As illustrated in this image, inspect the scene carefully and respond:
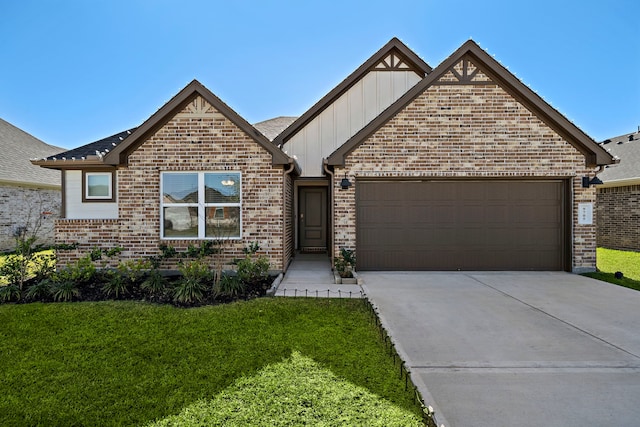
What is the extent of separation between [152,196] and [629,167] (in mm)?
18603

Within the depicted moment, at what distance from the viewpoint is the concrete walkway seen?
6430 millimetres

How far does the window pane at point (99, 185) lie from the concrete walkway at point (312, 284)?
5.27 meters

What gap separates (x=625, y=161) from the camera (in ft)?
50.2

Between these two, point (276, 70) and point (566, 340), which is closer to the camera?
point (566, 340)

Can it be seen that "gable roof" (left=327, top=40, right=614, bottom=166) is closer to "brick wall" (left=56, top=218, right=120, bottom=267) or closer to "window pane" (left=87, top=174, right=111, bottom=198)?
"brick wall" (left=56, top=218, right=120, bottom=267)

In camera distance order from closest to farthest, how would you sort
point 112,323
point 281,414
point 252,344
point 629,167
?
point 281,414 → point 252,344 → point 112,323 → point 629,167

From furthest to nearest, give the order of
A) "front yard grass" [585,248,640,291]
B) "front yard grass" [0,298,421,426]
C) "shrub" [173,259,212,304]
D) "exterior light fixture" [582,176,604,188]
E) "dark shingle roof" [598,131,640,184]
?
"dark shingle roof" [598,131,640,184]
"exterior light fixture" [582,176,604,188]
"front yard grass" [585,248,640,291]
"shrub" [173,259,212,304]
"front yard grass" [0,298,421,426]

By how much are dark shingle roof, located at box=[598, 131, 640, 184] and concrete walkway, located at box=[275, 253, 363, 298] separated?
38.6 ft

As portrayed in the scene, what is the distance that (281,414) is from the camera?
2.74 metres

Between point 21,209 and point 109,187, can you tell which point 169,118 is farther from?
point 21,209

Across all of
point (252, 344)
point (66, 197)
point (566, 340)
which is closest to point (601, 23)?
point (566, 340)

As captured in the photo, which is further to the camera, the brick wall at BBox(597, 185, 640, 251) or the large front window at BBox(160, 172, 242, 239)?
the brick wall at BBox(597, 185, 640, 251)

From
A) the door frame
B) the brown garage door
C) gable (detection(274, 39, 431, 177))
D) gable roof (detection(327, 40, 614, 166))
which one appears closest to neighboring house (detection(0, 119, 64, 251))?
the door frame

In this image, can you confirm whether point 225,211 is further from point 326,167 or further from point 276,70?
point 276,70
